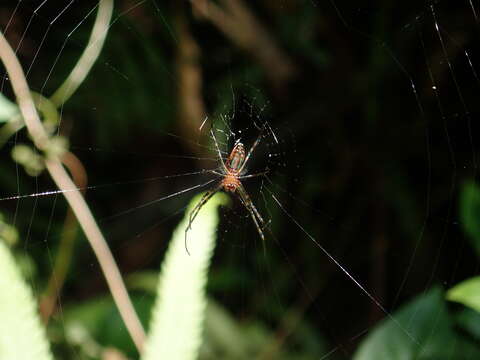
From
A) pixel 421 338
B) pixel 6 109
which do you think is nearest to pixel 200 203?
pixel 6 109

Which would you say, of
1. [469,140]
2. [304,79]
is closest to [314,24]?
[304,79]

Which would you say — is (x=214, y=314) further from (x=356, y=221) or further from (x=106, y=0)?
(x=106, y=0)

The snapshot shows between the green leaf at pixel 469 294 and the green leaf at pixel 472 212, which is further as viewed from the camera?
the green leaf at pixel 472 212

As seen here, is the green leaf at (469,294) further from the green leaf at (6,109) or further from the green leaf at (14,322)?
the green leaf at (6,109)

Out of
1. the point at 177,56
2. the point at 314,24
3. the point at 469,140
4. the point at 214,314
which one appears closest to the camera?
the point at 469,140

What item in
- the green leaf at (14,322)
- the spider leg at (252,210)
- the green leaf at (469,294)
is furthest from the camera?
the spider leg at (252,210)

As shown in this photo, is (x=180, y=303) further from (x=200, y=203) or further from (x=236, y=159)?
(x=236, y=159)

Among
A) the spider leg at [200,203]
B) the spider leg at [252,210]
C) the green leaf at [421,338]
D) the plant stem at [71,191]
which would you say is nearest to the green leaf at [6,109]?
the plant stem at [71,191]
